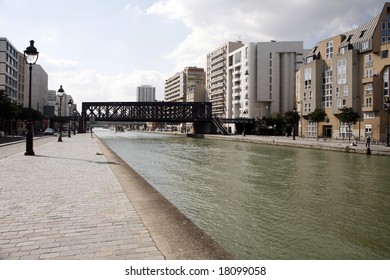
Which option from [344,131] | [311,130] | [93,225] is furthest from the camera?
[311,130]

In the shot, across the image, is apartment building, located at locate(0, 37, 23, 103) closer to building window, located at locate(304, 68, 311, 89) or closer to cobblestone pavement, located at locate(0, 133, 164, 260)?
building window, located at locate(304, 68, 311, 89)

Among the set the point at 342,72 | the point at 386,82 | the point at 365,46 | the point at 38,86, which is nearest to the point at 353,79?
the point at 342,72

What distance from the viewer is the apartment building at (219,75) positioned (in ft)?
412

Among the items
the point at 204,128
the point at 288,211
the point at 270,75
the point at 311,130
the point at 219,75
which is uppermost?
the point at 219,75

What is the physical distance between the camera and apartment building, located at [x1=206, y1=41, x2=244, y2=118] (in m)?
126

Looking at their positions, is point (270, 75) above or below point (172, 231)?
above

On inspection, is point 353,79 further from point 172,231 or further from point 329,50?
point 172,231

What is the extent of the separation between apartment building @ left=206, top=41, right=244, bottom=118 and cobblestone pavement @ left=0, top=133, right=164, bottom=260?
117m

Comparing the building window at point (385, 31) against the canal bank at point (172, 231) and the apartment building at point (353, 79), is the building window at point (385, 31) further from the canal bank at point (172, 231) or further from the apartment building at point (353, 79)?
the canal bank at point (172, 231)

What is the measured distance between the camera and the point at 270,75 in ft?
360

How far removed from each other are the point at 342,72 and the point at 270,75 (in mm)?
46689

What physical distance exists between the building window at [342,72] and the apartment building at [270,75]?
44.7m

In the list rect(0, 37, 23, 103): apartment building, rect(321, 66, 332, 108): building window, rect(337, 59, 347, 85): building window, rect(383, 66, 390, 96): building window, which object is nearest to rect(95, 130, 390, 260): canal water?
rect(383, 66, 390, 96): building window

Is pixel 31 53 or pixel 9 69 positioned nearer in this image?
pixel 31 53
